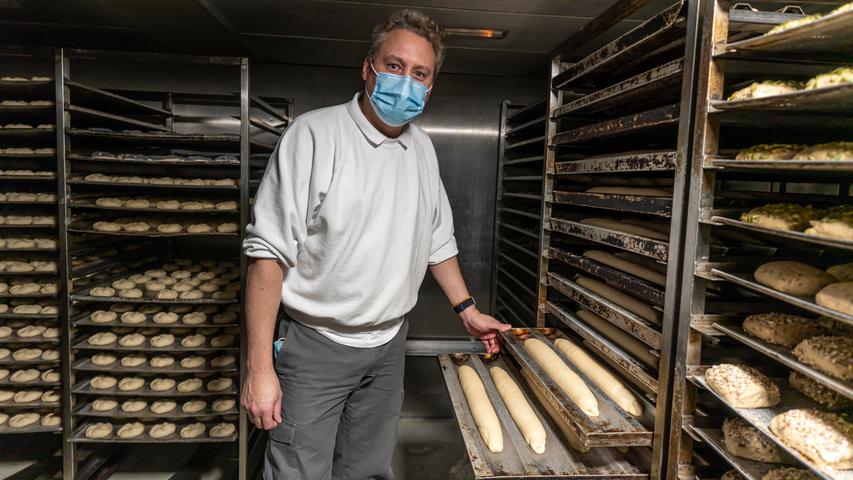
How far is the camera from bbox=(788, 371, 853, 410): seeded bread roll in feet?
3.58

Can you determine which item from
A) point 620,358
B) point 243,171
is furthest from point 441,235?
point 243,171

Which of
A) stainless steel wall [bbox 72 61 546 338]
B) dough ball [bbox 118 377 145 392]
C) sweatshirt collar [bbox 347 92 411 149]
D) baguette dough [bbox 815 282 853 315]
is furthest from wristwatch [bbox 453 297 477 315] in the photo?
dough ball [bbox 118 377 145 392]

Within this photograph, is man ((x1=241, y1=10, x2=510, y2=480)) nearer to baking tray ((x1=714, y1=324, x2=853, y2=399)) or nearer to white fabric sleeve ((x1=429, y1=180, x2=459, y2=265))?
→ white fabric sleeve ((x1=429, y1=180, x2=459, y2=265))

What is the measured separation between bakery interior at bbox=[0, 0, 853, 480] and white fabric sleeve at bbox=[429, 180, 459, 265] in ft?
1.29

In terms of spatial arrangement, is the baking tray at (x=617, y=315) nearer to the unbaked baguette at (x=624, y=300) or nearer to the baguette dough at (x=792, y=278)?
the unbaked baguette at (x=624, y=300)

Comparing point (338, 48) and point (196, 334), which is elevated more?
point (338, 48)

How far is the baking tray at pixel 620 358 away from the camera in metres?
1.44

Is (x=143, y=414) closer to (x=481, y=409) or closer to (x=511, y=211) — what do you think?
(x=481, y=409)

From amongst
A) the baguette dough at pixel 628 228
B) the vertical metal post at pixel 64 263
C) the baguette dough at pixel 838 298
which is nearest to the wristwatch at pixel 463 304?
the baguette dough at pixel 628 228

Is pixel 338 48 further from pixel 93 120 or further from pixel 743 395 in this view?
pixel 743 395

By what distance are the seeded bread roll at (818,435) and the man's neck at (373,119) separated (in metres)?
1.29

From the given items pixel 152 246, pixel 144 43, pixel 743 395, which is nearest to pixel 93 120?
pixel 144 43

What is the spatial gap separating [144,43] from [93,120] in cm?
59

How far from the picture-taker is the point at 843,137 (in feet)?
Result: 4.68
